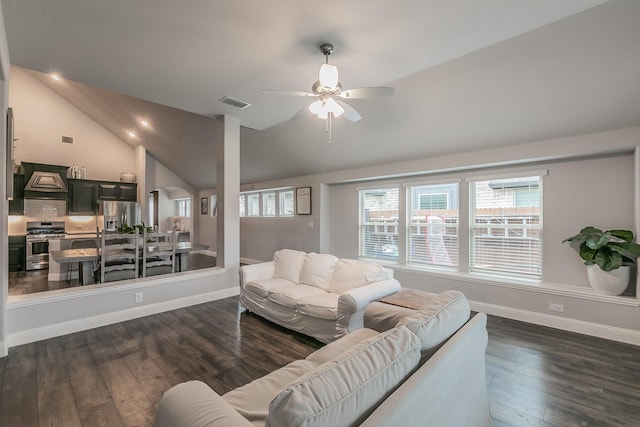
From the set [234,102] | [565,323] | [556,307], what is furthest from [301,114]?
[565,323]

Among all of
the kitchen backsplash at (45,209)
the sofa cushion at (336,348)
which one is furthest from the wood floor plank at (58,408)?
the kitchen backsplash at (45,209)

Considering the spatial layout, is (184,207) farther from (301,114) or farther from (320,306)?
(320,306)

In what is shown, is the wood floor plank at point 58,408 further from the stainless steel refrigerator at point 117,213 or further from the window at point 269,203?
the stainless steel refrigerator at point 117,213

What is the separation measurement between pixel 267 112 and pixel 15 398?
381cm

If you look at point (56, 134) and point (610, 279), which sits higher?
point (56, 134)

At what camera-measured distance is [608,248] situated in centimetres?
305

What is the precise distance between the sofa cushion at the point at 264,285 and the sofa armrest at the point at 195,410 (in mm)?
2354

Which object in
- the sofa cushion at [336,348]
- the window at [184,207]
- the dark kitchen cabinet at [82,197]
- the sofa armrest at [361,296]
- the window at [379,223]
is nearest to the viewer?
the sofa cushion at [336,348]

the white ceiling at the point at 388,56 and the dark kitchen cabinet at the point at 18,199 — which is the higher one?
the white ceiling at the point at 388,56

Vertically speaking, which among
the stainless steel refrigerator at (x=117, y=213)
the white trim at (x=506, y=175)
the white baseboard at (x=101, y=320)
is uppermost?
the white trim at (x=506, y=175)

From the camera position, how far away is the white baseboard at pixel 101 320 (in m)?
2.87

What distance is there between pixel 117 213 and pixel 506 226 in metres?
9.06

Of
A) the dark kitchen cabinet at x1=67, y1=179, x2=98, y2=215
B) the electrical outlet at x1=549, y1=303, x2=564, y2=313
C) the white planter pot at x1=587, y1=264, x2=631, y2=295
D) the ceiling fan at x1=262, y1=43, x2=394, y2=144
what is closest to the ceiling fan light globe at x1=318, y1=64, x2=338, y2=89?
the ceiling fan at x1=262, y1=43, x2=394, y2=144

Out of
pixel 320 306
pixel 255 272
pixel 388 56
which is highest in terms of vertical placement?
pixel 388 56
